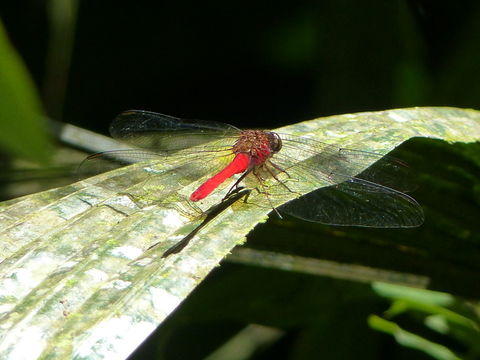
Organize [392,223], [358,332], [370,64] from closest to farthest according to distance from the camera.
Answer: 1. [392,223]
2. [358,332]
3. [370,64]

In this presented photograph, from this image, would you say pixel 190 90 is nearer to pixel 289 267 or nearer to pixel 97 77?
pixel 97 77

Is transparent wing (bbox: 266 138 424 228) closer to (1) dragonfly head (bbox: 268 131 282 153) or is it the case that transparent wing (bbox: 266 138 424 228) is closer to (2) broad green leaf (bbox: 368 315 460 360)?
(1) dragonfly head (bbox: 268 131 282 153)

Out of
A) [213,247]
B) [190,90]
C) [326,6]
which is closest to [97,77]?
[190,90]

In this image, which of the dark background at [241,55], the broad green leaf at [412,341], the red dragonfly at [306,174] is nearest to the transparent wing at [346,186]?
the red dragonfly at [306,174]

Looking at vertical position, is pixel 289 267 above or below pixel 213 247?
below

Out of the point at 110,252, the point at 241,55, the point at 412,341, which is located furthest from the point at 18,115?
the point at 241,55

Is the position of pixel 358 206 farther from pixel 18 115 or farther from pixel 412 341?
pixel 18 115

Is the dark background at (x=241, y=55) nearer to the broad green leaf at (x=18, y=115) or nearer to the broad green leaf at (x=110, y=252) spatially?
the broad green leaf at (x=18, y=115)
